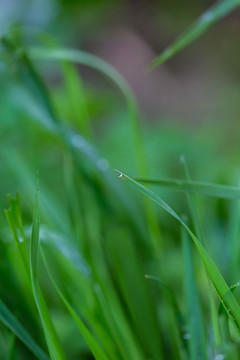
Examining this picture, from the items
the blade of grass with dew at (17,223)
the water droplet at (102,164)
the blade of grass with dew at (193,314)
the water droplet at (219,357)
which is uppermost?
the water droplet at (102,164)

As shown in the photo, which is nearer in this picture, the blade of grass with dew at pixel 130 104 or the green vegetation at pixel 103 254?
the green vegetation at pixel 103 254

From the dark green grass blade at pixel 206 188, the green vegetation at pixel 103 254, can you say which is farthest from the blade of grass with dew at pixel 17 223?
the dark green grass blade at pixel 206 188

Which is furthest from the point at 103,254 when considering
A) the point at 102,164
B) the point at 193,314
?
the point at 193,314

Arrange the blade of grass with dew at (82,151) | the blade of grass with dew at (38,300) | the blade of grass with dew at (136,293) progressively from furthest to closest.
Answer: the blade of grass with dew at (82,151), the blade of grass with dew at (136,293), the blade of grass with dew at (38,300)

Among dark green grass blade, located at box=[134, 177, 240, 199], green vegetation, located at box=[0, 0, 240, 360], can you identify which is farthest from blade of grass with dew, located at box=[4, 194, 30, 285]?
dark green grass blade, located at box=[134, 177, 240, 199]

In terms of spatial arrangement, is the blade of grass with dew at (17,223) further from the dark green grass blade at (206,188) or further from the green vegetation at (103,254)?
the dark green grass blade at (206,188)

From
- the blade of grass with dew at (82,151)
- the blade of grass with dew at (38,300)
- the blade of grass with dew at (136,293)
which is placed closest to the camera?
the blade of grass with dew at (38,300)

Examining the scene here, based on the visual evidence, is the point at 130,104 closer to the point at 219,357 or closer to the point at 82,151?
the point at 82,151

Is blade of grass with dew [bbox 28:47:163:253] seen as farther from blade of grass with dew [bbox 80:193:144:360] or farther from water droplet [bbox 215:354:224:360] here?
water droplet [bbox 215:354:224:360]

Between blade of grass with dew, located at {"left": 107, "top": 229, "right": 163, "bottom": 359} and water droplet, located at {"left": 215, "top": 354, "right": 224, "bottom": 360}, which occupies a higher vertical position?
blade of grass with dew, located at {"left": 107, "top": 229, "right": 163, "bottom": 359}

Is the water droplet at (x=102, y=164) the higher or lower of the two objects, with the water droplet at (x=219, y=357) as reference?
higher
